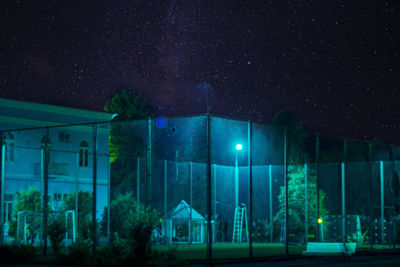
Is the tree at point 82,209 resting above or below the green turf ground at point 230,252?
above

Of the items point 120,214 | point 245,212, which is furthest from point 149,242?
point 245,212

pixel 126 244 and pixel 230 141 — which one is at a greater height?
pixel 230 141

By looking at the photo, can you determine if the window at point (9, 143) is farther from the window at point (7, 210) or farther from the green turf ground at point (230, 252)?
the green turf ground at point (230, 252)

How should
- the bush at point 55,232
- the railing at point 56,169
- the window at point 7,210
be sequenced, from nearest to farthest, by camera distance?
the bush at point 55,232 → the window at point 7,210 → the railing at point 56,169

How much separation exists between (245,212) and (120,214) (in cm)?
581

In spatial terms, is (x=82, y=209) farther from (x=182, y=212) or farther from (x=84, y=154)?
(x=84, y=154)

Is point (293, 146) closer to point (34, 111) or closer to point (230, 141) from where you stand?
point (230, 141)

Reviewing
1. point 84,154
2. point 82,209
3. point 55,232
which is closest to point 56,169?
point 84,154

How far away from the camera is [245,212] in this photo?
3002 centimetres

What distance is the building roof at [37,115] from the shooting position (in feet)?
94.4

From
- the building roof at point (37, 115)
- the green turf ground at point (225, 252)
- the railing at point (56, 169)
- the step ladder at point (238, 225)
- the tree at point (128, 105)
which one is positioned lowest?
the green turf ground at point (225, 252)

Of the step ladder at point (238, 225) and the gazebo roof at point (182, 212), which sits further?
the step ladder at point (238, 225)

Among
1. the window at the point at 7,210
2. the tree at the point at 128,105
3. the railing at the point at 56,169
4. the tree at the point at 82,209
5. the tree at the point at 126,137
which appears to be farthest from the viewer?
the tree at the point at 128,105

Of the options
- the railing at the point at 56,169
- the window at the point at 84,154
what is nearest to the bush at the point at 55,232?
the railing at the point at 56,169
